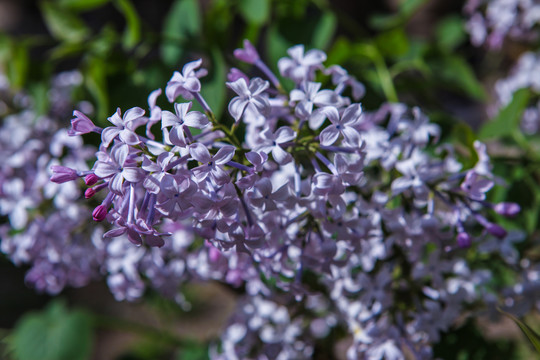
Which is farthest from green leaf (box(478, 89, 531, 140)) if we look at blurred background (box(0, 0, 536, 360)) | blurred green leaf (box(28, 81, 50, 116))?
blurred green leaf (box(28, 81, 50, 116))

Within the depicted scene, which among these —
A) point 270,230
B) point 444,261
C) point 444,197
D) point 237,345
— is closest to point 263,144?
point 270,230

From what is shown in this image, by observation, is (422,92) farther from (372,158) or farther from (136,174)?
(136,174)

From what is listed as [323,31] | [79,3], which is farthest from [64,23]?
[323,31]

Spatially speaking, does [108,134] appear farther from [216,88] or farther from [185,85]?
[216,88]

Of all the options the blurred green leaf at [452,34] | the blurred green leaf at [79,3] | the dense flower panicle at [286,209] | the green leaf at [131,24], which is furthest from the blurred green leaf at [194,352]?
the blurred green leaf at [452,34]

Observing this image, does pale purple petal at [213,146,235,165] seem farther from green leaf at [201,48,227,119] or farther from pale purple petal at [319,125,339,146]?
green leaf at [201,48,227,119]
